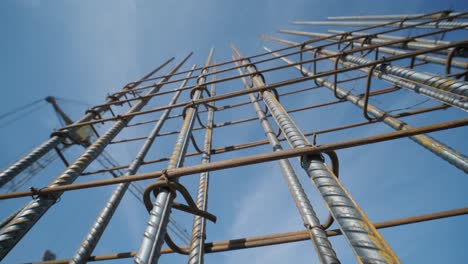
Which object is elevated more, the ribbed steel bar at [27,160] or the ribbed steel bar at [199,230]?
the ribbed steel bar at [27,160]

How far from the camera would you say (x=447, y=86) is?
3418 millimetres

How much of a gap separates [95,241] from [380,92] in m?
6.33

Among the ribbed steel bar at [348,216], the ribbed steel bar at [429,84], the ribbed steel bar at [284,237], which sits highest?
the ribbed steel bar at [429,84]

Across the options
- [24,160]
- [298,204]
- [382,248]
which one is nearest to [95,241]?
[24,160]

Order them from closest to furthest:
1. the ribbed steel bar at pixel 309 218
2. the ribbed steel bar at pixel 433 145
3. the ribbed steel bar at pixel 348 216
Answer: the ribbed steel bar at pixel 348 216 → the ribbed steel bar at pixel 309 218 → the ribbed steel bar at pixel 433 145

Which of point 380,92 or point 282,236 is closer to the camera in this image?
point 282,236

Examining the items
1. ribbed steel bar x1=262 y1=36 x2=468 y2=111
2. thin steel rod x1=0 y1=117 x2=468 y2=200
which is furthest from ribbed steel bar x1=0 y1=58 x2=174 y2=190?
ribbed steel bar x1=262 y1=36 x2=468 y2=111

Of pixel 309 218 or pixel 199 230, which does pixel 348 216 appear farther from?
pixel 199 230

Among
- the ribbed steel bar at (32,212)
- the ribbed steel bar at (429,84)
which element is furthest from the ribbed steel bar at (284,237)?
the ribbed steel bar at (32,212)

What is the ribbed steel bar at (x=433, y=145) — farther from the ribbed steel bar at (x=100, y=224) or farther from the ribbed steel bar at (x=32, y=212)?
the ribbed steel bar at (x=32, y=212)

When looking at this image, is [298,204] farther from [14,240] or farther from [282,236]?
[14,240]

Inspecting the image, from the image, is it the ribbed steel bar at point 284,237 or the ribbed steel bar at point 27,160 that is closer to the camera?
the ribbed steel bar at point 284,237

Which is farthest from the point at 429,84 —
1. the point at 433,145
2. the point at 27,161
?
the point at 27,161

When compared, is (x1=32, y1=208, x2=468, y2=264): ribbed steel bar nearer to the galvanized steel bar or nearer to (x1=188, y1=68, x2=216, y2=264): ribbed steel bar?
(x1=188, y1=68, x2=216, y2=264): ribbed steel bar
